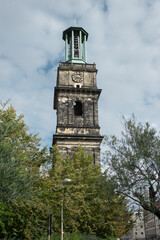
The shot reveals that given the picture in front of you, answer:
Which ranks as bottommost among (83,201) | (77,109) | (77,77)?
(83,201)


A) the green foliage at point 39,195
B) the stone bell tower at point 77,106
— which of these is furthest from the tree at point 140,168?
the stone bell tower at point 77,106

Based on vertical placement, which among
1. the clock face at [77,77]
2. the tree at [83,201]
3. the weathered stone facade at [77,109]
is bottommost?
the tree at [83,201]

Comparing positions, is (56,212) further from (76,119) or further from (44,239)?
(76,119)

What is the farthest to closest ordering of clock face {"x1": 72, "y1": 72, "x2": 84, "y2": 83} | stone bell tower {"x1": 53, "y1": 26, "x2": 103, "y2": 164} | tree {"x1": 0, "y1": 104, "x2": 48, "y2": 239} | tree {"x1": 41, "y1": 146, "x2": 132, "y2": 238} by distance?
1. clock face {"x1": 72, "y1": 72, "x2": 84, "y2": 83}
2. stone bell tower {"x1": 53, "y1": 26, "x2": 103, "y2": 164}
3. tree {"x1": 41, "y1": 146, "x2": 132, "y2": 238}
4. tree {"x1": 0, "y1": 104, "x2": 48, "y2": 239}

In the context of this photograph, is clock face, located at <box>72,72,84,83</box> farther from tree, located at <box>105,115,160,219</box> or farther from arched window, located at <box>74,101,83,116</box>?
tree, located at <box>105,115,160,219</box>

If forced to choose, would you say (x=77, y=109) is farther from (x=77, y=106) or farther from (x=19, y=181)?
(x=19, y=181)

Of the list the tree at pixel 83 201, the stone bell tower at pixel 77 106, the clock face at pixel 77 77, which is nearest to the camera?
the tree at pixel 83 201

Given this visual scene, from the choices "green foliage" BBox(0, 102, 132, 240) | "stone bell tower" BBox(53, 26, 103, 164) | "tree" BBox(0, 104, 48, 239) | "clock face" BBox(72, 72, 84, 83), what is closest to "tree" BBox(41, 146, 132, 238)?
"green foliage" BBox(0, 102, 132, 240)

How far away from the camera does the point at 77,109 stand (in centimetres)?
4234

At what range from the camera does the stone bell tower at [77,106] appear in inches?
1433

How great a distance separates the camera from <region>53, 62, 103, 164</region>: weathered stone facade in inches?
1433

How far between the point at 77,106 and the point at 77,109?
1.76ft

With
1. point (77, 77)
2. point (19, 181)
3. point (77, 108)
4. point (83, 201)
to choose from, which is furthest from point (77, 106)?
point (19, 181)

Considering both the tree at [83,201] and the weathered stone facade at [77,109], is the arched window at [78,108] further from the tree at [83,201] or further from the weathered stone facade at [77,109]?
the tree at [83,201]
